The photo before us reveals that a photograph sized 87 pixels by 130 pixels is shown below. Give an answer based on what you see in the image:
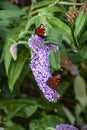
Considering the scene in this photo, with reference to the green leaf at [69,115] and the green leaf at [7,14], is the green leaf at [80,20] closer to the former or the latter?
the green leaf at [7,14]

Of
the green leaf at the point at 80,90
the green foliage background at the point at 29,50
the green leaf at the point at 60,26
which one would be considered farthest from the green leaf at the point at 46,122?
the green leaf at the point at 80,90

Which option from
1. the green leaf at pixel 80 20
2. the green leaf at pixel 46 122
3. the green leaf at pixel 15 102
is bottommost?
the green leaf at pixel 46 122

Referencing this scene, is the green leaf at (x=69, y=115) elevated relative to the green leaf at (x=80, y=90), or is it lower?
lower

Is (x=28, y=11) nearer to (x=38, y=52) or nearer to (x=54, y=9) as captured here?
(x=54, y=9)

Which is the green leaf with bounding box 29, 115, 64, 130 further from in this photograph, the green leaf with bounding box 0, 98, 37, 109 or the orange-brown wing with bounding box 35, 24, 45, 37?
the orange-brown wing with bounding box 35, 24, 45, 37

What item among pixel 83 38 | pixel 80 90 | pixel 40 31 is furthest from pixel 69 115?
pixel 40 31

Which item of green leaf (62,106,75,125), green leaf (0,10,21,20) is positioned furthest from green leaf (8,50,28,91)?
green leaf (62,106,75,125)

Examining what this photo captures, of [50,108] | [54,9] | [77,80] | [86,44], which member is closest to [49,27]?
[54,9]
